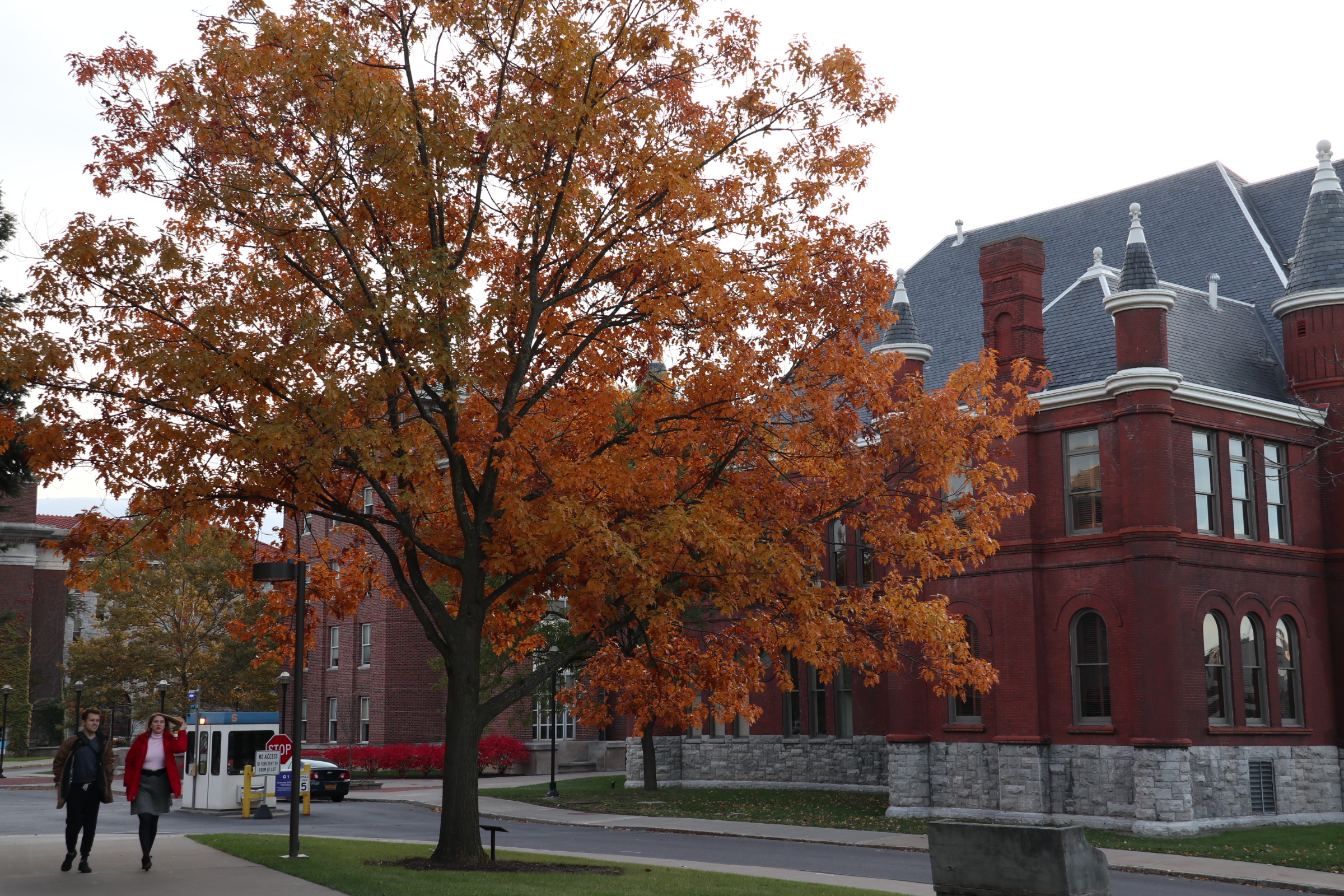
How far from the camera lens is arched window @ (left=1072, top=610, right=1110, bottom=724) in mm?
26781

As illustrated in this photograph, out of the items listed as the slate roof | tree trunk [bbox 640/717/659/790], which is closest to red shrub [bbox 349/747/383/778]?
tree trunk [bbox 640/717/659/790]

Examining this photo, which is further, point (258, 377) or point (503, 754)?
point (503, 754)

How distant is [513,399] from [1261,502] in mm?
20951

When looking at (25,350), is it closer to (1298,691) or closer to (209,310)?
(209,310)

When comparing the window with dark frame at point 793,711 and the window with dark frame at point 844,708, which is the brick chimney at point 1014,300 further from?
the window with dark frame at point 793,711

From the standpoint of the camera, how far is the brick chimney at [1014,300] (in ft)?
94.2

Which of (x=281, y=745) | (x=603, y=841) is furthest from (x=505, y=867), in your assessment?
(x=281, y=745)

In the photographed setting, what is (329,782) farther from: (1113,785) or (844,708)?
(1113,785)

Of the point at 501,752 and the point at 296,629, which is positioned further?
the point at 501,752

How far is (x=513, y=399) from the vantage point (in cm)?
1551

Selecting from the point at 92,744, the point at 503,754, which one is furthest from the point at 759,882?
the point at 503,754

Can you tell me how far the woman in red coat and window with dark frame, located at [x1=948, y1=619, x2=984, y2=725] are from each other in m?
19.4

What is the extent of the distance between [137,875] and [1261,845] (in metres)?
19.5

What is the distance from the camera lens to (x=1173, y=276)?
33719 mm
